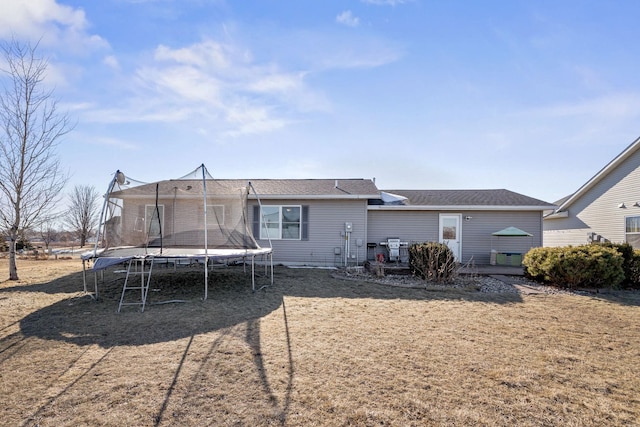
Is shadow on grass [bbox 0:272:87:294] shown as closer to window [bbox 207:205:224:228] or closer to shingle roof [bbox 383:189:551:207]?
window [bbox 207:205:224:228]

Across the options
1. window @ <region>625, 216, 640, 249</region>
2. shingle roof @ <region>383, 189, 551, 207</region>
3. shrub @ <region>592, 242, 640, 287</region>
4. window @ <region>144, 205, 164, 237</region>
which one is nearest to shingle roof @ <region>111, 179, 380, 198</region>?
window @ <region>144, 205, 164, 237</region>

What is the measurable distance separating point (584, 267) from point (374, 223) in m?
6.08

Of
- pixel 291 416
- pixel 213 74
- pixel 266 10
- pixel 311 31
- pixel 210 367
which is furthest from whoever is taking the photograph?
pixel 213 74

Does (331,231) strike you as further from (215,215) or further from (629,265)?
(629,265)

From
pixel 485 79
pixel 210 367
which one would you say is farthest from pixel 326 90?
pixel 210 367

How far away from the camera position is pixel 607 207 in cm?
1304

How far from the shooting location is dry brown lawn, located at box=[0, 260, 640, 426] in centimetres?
261

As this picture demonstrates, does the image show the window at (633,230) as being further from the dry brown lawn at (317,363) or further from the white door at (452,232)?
the dry brown lawn at (317,363)

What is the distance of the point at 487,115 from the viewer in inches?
411

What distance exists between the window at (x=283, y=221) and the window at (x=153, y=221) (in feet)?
11.7

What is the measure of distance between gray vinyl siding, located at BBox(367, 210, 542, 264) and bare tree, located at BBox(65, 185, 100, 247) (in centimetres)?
2325

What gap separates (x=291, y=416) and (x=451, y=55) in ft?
30.7

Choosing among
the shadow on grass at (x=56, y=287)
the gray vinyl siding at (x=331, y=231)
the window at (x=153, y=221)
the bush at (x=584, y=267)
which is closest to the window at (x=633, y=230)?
the bush at (x=584, y=267)

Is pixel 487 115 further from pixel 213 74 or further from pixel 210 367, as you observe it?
pixel 210 367
